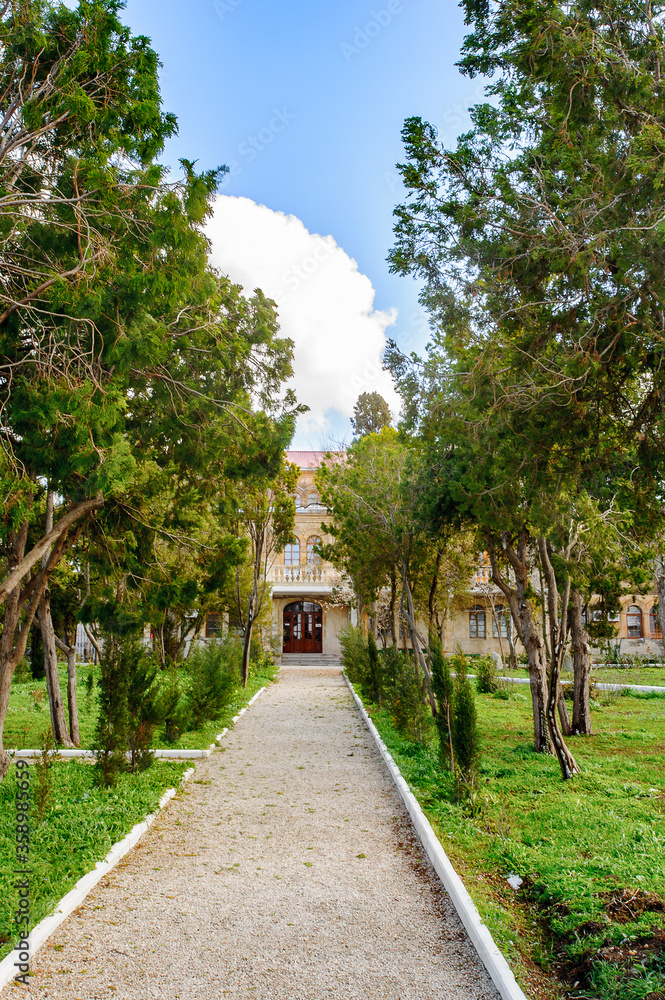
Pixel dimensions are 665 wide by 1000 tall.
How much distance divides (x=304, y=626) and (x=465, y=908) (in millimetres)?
30969

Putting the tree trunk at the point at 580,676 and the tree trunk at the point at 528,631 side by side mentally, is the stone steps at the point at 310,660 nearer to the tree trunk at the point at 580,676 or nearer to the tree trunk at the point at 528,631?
the tree trunk at the point at 580,676

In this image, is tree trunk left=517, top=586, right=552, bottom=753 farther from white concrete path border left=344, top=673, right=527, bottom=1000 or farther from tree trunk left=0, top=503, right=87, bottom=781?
tree trunk left=0, top=503, right=87, bottom=781

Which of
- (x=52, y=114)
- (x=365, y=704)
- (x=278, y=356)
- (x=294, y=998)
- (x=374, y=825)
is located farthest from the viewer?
(x=365, y=704)

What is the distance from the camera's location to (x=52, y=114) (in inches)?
211

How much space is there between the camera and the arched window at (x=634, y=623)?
106ft

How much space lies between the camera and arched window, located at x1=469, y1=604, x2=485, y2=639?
→ 3222cm

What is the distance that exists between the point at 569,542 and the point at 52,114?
6.70 meters

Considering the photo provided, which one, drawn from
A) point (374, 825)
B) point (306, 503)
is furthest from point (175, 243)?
point (306, 503)

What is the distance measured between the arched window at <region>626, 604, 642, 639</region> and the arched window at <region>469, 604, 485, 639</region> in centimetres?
715

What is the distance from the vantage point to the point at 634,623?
106 feet

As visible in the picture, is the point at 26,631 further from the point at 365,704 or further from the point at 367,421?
the point at 367,421

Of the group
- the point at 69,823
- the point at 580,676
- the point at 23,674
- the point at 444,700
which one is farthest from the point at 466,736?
the point at 23,674

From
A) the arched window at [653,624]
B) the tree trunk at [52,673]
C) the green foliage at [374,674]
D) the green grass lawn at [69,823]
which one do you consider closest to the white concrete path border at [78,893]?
the green grass lawn at [69,823]

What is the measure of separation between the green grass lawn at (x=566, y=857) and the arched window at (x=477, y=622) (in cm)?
2229
